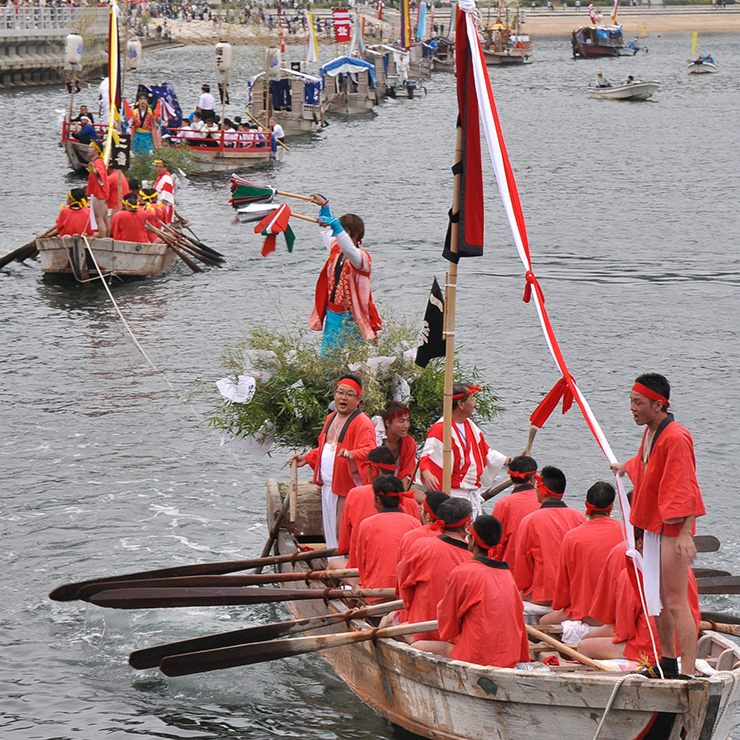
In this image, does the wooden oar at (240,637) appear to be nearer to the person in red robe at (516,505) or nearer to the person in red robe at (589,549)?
the person in red robe at (516,505)

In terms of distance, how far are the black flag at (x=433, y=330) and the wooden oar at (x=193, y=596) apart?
220cm

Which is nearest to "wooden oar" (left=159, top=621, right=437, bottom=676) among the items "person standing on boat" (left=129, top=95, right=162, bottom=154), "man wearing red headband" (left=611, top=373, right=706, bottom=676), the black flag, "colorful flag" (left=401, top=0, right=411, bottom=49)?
"man wearing red headband" (left=611, top=373, right=706, bottom=676)

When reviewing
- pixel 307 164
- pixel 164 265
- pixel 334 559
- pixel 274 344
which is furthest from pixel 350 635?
pixel 307 164

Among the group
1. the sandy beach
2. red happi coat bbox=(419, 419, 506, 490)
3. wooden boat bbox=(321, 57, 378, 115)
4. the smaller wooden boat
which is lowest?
red happi coat bbox=(419, 419, 506, 490)

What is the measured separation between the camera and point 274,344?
12789 mm

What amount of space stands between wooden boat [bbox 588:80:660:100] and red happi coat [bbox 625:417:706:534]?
195ft

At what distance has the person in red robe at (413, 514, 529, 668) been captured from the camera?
26.5ft

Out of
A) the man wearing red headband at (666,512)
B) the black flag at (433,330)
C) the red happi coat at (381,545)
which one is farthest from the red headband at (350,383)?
the man wearing red headband at (666,512)

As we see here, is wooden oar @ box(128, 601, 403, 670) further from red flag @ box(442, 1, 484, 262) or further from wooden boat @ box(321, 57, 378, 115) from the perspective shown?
wooden boat @ box(321, 57, 378, 115)

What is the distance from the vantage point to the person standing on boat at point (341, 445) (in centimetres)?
1071

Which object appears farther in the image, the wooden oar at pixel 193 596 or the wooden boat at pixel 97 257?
the wooden boat at pixel 97 257

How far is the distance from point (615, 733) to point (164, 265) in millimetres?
19800

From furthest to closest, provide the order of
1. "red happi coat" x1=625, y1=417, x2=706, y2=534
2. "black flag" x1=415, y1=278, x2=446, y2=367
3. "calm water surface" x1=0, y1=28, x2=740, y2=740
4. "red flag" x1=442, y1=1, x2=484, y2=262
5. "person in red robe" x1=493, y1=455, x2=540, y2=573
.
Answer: "calm water surface" x1=0, y1=28, x2=740, y2=740, "black flag" x1=415, y1=278, x2=446, y2=367, "person in red robe" x1=493, y1=455, x2=540, y2=573, "red flag" x1=442, y1=1, x2=484, y2=262, "red happi coat" x1=625, y1=417, x2=706, y2=534

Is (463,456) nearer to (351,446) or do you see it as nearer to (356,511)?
(351,446)
